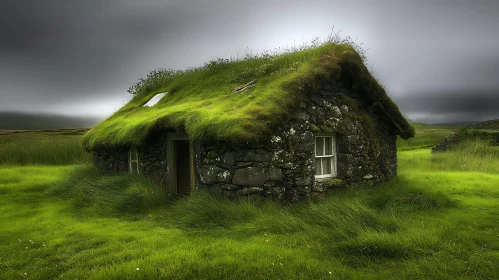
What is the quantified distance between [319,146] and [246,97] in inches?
Answer: 98.4

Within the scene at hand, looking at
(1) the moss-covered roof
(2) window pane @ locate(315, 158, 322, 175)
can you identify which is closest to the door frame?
(1) the moss-covered roof

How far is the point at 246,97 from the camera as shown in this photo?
9.16 metres

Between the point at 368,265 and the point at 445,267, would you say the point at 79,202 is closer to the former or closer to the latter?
the point at 368,265

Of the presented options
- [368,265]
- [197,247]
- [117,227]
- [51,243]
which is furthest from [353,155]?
[51,243]

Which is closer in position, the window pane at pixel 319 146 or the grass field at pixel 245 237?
the grass field at pixel 245 237

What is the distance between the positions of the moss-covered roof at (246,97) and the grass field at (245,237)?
1.62m

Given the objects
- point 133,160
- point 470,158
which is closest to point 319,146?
point 133,160

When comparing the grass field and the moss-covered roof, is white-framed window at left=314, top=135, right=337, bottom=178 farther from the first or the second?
the moss-covered roof

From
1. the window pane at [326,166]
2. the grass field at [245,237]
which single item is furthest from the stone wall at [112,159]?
the window pane at [326,166]

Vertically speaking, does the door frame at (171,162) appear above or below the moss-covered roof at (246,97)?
below

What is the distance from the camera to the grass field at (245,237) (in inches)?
195

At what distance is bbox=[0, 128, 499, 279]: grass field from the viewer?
16.2 ft

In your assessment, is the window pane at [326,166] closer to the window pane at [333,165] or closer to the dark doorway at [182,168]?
Result: the window pane at [333,165]

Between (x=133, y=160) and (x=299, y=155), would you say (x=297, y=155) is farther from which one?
(x=133, y=160)
